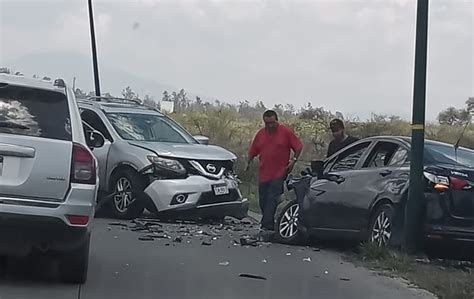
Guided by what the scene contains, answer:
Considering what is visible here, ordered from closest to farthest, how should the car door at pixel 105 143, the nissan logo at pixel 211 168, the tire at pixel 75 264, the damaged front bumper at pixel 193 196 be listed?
the tire at pixel 75 264 → the damaged front bumper at pixel 193 196 → the nissan logo at pixel 211 168 → the car door at pixel 105 143

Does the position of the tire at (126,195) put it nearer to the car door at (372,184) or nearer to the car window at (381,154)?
the car door at (372,184)

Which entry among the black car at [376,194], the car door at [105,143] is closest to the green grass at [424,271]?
the black car at [376,194]

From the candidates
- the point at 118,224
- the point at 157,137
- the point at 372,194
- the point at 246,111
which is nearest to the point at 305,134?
the point at 246,111

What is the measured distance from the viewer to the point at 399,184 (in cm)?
1127

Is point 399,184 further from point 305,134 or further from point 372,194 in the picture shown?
point 305,134

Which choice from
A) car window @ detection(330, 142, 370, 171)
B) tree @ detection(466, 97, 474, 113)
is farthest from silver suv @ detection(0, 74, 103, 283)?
tree @ detection(466, 97, 474, 113)

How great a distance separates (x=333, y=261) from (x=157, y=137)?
5.38m

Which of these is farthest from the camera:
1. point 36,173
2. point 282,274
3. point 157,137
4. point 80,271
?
point 157,137

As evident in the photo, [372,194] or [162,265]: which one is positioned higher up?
[372,194]

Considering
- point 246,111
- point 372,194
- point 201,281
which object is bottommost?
point 201,281

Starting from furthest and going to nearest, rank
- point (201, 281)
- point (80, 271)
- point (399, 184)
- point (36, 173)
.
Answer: point (399, 184), point (201, 281), point (80, 271), point (36, 173)

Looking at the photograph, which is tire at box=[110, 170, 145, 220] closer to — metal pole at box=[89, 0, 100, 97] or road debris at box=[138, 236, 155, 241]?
road debris at box=[138, 236, 155, 241]

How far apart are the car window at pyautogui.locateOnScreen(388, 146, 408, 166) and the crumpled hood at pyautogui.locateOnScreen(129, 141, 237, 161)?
12.5 ft

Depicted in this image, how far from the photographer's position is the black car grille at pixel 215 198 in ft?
47.7
